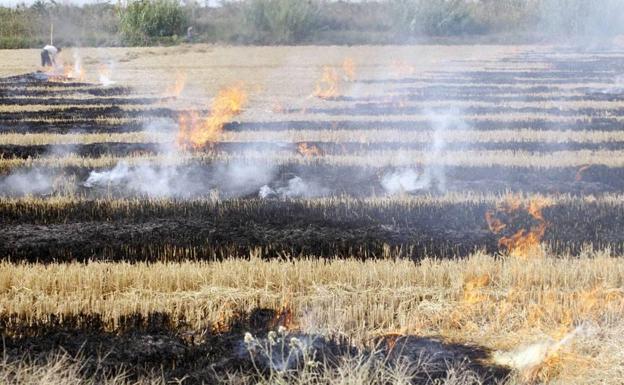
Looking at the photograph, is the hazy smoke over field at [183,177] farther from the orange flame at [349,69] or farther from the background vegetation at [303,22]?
the background vegetation at [303,22]

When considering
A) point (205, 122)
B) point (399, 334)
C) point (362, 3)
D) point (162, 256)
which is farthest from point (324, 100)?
point (362, 3)

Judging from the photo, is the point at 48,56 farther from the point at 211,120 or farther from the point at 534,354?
the point at 534,354

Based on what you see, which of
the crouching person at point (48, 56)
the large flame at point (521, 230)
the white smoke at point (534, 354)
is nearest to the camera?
the white smoke at point (534, 354)

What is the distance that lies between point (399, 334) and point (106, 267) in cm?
331

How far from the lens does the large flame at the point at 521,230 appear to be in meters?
8.61

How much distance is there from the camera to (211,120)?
61.5 feet

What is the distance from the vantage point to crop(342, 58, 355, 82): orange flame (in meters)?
29.7

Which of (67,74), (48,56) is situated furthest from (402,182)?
(48,56)

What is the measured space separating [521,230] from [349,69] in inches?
944

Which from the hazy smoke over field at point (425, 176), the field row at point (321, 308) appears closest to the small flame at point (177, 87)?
the hazy smoke over field at point (425, 176)

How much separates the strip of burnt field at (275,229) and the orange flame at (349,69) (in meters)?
19.4

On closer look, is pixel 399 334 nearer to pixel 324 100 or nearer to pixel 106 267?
pixel 106 267

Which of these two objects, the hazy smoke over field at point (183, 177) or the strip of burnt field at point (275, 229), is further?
the hazy smoke over field at point (183, 177)

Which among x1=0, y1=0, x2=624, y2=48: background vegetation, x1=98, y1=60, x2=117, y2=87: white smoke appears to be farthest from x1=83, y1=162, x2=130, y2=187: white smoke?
x1=0, y1=0, x2=624, y2=48: background vegetation
